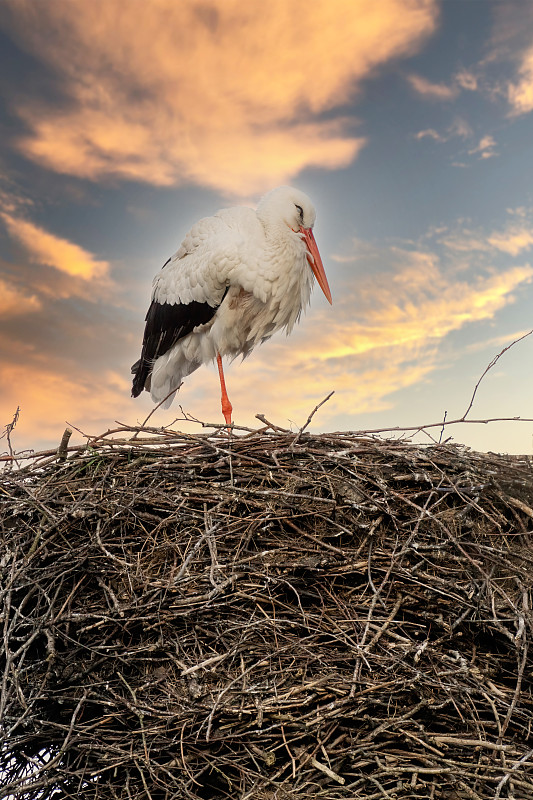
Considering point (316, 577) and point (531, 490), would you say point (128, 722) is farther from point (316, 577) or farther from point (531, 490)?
point (531, 490)

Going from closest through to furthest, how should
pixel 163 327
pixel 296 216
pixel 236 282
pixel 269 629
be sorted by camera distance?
pixel 269 629
pixel 236 282
pixel 296 216
pixel 163 327

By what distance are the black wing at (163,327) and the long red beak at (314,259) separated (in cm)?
80

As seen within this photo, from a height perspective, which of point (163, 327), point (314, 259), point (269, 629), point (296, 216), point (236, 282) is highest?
point (296, 216)

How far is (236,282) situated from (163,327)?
79 cm

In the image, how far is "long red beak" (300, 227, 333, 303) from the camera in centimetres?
510

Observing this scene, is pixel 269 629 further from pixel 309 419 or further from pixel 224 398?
pixel 224 398

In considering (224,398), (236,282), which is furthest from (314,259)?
(224,398)

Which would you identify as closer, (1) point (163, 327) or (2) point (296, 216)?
(2) point (296, 216)

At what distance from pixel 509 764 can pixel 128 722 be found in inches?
58.7

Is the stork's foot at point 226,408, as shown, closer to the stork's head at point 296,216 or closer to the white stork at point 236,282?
the white stork at point 236,282

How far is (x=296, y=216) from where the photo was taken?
5.03 metres

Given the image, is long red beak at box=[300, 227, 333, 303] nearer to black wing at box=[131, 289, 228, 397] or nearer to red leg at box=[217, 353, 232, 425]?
black wing at box=[131, 289, 228, 397]

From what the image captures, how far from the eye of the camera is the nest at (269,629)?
8.62 ft

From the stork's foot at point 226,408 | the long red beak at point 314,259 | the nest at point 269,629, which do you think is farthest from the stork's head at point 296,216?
the nest at point 269,629
